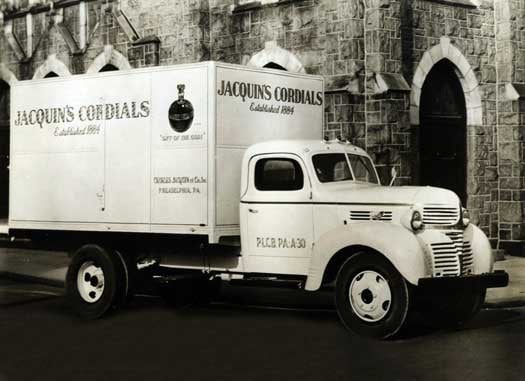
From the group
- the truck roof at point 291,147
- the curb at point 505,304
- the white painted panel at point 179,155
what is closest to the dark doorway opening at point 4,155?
the white painted panel at point 179,155

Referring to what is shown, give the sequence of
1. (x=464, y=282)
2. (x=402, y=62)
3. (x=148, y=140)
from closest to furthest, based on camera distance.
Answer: (x=464, y=282), (x=148, y=140), (x=402, y=62)

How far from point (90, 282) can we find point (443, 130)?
32.8 feet

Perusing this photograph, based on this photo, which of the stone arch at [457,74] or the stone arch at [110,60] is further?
→ the stone arch at [110,60]

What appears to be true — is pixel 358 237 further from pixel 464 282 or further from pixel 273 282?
pixel 273 282

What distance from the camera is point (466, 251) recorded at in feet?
35.7

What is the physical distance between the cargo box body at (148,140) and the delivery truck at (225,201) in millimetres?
18

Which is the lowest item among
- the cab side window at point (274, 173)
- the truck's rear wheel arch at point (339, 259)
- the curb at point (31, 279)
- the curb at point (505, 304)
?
the curb at point (505, 304)

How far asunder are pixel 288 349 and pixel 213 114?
3.10m

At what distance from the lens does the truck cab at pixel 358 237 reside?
33.0 feet

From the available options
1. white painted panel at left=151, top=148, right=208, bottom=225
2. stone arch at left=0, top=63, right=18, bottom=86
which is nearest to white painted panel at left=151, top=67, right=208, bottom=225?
white painted panel at left=151, top=148, right=208, bottom=225

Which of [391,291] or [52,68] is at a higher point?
[52,68]

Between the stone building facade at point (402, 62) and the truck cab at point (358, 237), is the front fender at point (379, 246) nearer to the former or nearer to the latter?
the truck cab at point (358, 237)

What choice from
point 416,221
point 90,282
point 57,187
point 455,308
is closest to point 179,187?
point 90,282

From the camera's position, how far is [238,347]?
378 inches
